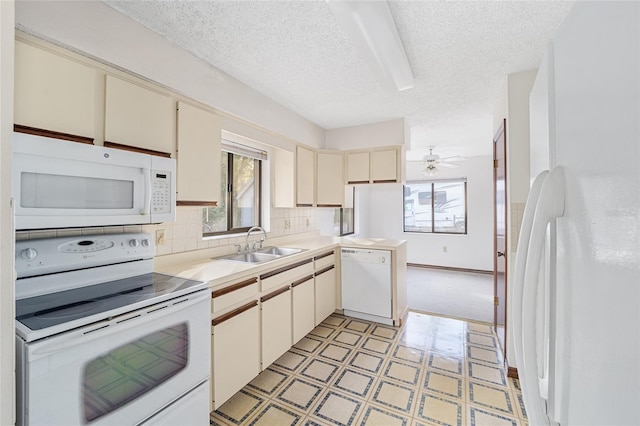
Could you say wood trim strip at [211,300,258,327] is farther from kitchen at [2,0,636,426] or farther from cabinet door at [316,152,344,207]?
cabinet door at [316,152,344,207]

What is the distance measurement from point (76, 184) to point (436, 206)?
5.98 m

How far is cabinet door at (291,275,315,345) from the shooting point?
2.52m

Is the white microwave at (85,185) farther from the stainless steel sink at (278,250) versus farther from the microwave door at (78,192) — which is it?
the stainless steel sink at (278,250)

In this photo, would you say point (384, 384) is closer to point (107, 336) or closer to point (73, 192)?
point (107, 336)

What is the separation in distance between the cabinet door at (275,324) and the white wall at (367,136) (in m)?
2.15

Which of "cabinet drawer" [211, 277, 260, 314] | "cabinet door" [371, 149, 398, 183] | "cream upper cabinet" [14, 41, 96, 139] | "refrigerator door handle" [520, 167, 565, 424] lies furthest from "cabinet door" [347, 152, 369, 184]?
"refrigerator door handle" [520, 167, 565, 424]

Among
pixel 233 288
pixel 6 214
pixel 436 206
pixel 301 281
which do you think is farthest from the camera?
pixel 436 206

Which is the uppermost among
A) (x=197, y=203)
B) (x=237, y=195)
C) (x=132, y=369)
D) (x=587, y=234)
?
(x=237, y=195)

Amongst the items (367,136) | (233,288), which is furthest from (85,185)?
(367,136)

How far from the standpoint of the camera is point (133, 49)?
1.64 meters

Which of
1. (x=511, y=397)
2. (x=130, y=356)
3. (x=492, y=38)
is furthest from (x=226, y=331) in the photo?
(x=492, y=38)

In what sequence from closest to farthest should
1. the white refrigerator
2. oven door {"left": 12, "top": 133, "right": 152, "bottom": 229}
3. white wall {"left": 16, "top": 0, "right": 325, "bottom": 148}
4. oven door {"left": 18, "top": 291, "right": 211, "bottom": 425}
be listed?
1. the white refrigerator
2. oven door {"left": 18, "top": 291, "right": 211, "bottom": 425}
3. oven door {"left": 12, "top": 133, "right": 152, "bottom": 229}
4. white wall {"left": 16, "top": 0, "right": 325, "bottom": 148}

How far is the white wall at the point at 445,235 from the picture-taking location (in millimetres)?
5504

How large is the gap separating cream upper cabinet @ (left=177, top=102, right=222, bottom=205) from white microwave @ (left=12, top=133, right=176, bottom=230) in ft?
0.64
